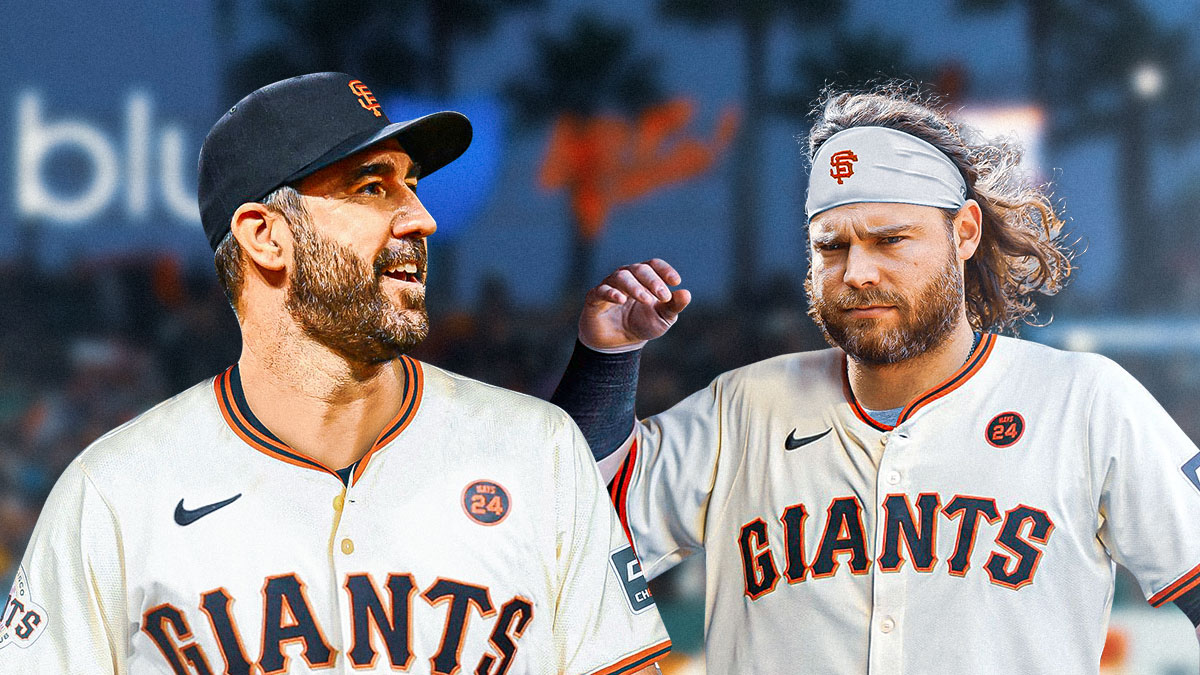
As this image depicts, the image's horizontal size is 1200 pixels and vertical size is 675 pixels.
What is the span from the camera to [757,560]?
2.06 m

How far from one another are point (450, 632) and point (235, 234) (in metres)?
0.64

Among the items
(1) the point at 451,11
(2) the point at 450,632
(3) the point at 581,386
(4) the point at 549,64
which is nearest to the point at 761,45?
(4) the point at 549,64

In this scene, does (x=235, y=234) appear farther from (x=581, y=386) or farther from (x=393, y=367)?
(x=581, y=386)

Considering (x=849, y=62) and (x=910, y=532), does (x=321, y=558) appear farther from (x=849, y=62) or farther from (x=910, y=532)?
(x=849, y=62)

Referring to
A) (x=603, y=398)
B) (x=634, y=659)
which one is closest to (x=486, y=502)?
(x=634, y=659)

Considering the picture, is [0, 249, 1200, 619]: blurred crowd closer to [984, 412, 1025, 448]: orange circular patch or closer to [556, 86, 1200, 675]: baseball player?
[556, 86, 1200, 675]: baseball player

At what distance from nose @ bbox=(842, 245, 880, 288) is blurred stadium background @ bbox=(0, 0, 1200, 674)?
7.72ft

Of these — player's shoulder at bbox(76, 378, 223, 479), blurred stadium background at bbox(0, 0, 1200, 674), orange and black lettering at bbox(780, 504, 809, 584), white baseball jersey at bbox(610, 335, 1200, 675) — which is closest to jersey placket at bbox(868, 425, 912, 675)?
white baseball jersey at bbox(610, 335, 1200, 675)

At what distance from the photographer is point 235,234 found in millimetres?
1712

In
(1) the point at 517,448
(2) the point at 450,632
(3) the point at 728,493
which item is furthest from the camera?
(3) the point at 728,493

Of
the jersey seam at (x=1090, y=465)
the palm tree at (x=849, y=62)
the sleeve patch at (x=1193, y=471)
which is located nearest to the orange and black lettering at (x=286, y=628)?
the jersey seam at (x=1090, y=465)

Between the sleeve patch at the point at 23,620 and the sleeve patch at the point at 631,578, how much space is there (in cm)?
77

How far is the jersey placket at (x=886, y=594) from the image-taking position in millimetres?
1929

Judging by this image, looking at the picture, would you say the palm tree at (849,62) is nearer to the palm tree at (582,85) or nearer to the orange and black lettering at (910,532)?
the palm tree at (582,85)
